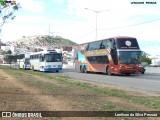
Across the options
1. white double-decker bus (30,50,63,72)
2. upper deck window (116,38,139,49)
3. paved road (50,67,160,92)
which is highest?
upper deck window (116,38,139,49)

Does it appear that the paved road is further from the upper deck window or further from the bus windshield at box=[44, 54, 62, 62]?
the bus windshield at box=[44, 54, 62, 62]

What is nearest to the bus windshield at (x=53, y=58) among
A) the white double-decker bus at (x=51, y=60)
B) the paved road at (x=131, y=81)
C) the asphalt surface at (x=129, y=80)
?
the white double-decker bus at (x=51, y=60)

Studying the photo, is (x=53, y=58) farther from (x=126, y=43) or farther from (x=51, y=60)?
(x=126, y=43)

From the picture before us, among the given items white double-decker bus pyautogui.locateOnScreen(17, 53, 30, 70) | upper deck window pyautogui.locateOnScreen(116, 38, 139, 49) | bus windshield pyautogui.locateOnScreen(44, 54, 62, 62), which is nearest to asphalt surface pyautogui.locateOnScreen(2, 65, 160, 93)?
upper deck window pyautogui.locateOnScreen(116, 38, 139, 49)

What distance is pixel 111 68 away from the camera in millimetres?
36125

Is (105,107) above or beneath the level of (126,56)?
beneath

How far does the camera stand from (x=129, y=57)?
115 feet

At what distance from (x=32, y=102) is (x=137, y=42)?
26088 millimetres

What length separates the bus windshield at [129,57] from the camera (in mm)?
34688

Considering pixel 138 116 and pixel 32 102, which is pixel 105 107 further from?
pixel 32 102

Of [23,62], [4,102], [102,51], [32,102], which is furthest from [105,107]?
[23,62]

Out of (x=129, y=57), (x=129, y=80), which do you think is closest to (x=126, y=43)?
(x=129, y=57)

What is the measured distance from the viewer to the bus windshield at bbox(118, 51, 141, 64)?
34.7 m

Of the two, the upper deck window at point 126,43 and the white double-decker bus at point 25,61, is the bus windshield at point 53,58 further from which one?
the white double-decker bus at point 25,61
